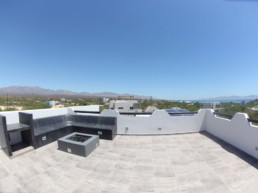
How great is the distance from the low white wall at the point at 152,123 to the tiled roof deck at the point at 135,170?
1.15m

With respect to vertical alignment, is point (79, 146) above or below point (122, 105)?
above

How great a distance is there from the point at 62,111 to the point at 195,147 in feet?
25.3

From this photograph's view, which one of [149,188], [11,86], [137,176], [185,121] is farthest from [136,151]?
[11,86]

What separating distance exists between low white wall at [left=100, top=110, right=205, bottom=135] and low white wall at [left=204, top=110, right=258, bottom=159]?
1242 millimetres

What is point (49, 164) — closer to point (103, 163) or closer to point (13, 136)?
point (103, 163)

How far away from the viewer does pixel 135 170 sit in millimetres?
3059

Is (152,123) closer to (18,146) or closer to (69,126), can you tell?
(69,126)

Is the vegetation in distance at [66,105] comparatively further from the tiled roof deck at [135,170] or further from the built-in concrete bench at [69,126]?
the built-in concrete bench at [69,126]

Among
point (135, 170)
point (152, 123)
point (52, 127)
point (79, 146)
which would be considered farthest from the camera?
point (152, 123)

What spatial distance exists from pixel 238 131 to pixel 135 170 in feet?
14.2

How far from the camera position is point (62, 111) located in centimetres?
692

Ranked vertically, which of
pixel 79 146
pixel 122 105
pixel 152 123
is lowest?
pixel 122 105

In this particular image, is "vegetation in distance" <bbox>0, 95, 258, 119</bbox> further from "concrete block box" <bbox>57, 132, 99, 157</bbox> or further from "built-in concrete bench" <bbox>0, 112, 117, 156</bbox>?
"concrete block box" <bbox>57, 132, 99, 157</bbox>

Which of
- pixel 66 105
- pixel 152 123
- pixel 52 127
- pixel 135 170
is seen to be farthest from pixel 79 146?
pixel 66 105
